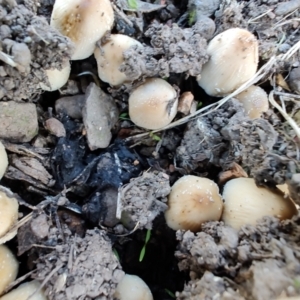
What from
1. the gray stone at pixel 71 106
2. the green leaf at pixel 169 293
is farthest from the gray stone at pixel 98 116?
the green leaf at pixel 169 293

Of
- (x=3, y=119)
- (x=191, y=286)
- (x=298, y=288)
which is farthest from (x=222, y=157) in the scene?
(x=3, y=119)

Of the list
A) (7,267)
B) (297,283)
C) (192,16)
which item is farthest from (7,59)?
(297,283)

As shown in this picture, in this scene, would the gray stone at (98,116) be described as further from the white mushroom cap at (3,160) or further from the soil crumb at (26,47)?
the white mushroom cap at (3,160)

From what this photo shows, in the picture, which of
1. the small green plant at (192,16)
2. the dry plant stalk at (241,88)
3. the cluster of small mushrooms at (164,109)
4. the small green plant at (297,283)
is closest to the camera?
the small green plant at (297,283)

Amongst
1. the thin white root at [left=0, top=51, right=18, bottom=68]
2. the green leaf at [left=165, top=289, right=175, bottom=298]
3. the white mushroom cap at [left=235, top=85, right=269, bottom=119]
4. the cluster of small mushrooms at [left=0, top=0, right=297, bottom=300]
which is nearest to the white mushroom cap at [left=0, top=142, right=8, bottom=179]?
the cluster of small mushrooms at [left=0, top=0, right=297, bottom=300]

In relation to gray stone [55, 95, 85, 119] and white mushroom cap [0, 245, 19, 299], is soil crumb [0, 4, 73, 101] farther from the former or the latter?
white mushroom cap [0, 245, 19, 299]

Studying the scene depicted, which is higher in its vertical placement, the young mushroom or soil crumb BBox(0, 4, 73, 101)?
Answer: soil crumb BBox(0, 4, 73, 101)

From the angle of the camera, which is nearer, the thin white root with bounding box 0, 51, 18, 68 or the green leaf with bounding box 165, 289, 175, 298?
the thin white root with bounding box 0, 51, 18, 68

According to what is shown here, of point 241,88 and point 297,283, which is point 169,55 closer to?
point 241,88
